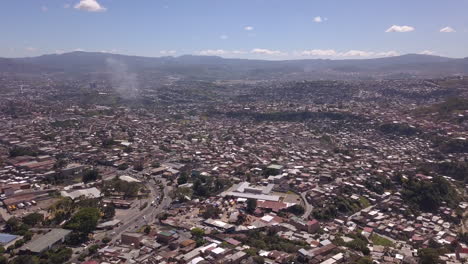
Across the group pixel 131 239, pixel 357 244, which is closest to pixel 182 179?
pixel 131 239

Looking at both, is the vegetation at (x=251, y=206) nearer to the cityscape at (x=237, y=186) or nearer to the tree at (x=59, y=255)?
the cityscape at (x=237, y=186)

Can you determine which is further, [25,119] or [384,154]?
[25,119]

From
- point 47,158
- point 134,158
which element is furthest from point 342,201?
point 47,158

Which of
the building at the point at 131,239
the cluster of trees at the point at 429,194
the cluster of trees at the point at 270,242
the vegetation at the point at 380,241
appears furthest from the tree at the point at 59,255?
the cluster of trees at the point at 429,194

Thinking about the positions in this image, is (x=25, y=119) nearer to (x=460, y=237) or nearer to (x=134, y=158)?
(x=134, y=158)

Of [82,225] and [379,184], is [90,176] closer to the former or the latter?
[82,225]
